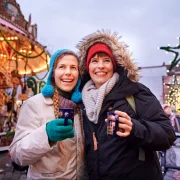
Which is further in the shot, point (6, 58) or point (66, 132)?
point (6, 58)

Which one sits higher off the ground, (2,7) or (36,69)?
(2,7)

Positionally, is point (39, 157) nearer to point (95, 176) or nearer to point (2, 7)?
point (95, 176)

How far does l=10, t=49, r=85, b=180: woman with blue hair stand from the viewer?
1.72 metres

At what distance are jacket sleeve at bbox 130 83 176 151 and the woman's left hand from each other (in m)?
0.05

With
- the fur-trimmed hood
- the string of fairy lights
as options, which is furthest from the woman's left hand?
the string of fairy lights

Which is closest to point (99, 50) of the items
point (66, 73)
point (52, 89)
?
point (66, 73)

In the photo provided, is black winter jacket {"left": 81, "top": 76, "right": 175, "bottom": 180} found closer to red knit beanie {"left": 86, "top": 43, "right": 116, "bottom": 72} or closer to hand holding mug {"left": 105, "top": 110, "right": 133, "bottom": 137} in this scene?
hand holding mug {"left": 105, "top": 110, "right": 133, "bottom": 137}

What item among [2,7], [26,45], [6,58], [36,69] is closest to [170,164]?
[26,45]

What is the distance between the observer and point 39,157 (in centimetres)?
178

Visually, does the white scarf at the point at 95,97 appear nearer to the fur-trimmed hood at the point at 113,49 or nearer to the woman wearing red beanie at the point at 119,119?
the woman wearing red beanie at the point at 119,119

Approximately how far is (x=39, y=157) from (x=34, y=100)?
480 millimetres

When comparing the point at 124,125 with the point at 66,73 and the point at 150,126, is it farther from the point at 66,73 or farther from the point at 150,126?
the point at 66,73

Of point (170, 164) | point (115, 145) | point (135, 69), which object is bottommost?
point (170, 164)

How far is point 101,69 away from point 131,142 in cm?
69
